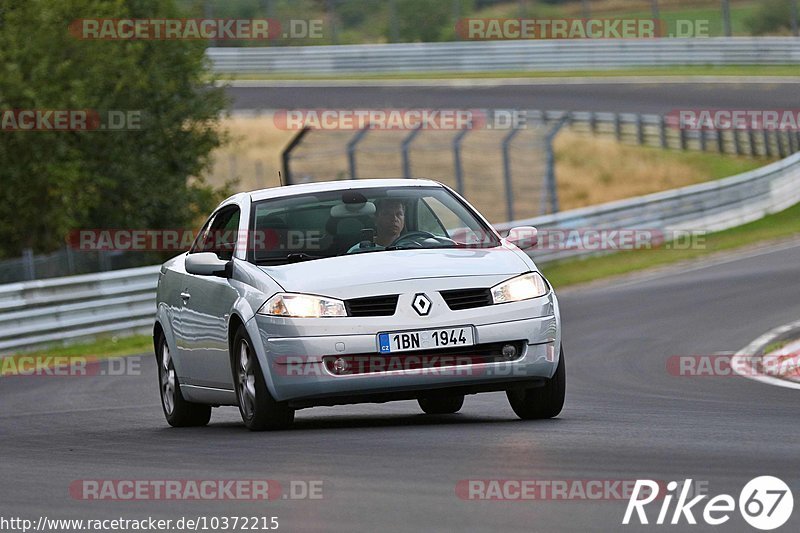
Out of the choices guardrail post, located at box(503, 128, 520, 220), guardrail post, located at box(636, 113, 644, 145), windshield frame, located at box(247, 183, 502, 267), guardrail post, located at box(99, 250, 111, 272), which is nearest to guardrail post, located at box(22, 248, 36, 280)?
guardrail post, located at box(99, 250, 111, 272)

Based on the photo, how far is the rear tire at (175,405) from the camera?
11.5 m

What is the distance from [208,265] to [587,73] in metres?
42.5

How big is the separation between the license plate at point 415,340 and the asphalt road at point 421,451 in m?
0.47

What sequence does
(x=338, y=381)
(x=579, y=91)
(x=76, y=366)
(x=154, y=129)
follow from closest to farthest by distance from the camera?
(x=338, y=381)
(x=76, y=366)
(x=154, y=129)
(x=579, y=91)

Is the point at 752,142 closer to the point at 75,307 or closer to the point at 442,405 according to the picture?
the point at 75,307

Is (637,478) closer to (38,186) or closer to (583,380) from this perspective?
(583,380)

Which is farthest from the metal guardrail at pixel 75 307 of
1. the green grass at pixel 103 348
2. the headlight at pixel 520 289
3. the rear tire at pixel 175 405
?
the headlight at pixel 520 289

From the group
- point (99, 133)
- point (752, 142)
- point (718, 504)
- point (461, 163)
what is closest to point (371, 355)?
point (718, 504)

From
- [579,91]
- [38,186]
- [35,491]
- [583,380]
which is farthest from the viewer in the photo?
[579,91]

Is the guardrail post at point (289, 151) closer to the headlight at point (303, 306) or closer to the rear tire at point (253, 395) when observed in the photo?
the rear tire at point (253, 395)

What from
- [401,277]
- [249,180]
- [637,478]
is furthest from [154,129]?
[637,478]

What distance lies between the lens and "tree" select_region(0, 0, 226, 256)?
27.4 metres

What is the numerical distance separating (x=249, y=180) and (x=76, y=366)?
2228cm

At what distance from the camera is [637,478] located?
696 cm
